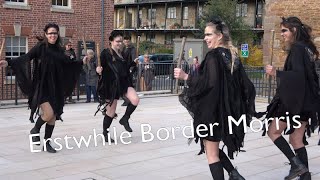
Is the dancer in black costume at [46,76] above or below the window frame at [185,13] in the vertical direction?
below

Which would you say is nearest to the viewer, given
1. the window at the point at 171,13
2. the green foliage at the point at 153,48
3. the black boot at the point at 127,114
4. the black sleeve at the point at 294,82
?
the black sleeve at the point at 294,82

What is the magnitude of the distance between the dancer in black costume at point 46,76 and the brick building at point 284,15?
44.9 feet

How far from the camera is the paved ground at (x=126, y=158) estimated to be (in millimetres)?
5691

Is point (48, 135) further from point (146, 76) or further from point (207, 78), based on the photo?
point (146, 76)

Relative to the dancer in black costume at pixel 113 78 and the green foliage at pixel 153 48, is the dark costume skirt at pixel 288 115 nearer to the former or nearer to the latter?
the dancer in black costume at pixel 113 78

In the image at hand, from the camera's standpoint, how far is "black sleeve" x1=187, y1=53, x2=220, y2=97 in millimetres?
4391

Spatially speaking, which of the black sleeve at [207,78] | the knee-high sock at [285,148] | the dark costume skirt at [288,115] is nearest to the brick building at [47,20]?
the dark costume skirt at [288,115]

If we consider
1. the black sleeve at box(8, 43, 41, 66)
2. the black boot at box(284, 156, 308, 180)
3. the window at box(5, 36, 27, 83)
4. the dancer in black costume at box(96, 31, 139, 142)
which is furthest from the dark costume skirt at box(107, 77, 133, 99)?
the window at box(5, 36, 27, 83)

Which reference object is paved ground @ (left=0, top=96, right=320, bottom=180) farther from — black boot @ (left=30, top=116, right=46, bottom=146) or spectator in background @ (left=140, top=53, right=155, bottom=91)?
spectator in background @ (left=140, top=53, right=155, bottom=91)

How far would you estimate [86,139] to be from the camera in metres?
7.89

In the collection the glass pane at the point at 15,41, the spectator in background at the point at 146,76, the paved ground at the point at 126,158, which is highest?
the glass pane at the point at 15,41

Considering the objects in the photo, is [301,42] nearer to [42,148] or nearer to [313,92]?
[313,92]

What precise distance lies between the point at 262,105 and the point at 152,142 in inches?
267

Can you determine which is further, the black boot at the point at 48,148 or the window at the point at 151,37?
the window at the point at 151,37
